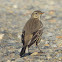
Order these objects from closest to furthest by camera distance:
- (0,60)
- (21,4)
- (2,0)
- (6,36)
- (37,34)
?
1. (0,60)
2. (37,34)
3. (6,36)
4. (21,4)
5. (2,0)

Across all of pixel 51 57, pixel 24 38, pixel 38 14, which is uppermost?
pixel 38 14

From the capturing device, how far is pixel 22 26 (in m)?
12.0

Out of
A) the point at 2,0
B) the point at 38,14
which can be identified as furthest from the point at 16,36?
the point at 2,0

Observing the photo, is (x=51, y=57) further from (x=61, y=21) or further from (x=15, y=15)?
(x=15, y=15)

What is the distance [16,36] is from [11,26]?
6.37 feet

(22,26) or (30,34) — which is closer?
(30,34)

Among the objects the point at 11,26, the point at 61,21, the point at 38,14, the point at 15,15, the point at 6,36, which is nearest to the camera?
the point at 38,14

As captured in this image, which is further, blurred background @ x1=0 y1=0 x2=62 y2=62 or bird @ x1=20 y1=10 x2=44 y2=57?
blurred background @ x1=0 y1=0 x2=62 y2=62

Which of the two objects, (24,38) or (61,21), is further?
(61,21)

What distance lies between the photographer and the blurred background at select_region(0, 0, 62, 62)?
7541 mm

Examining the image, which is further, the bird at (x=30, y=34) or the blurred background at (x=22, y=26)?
the blurred background at (x=22, y=26)

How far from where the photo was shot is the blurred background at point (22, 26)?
7.54 m

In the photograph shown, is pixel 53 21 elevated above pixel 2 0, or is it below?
below

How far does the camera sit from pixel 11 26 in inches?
462
